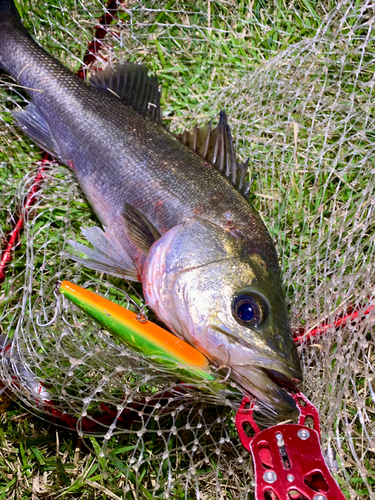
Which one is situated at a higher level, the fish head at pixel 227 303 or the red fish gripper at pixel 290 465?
the fish head at pixel 227 303

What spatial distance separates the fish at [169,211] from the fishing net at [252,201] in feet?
0.73

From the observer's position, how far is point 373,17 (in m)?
3.00

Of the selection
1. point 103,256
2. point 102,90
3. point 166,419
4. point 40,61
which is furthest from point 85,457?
point 40,61

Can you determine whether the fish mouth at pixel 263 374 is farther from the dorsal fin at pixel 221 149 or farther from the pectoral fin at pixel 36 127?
the pectoral fin at pixel 36 127

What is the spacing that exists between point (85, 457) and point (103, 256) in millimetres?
1158

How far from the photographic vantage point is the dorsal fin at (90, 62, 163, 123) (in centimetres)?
310

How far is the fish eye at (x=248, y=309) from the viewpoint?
227 centimetres

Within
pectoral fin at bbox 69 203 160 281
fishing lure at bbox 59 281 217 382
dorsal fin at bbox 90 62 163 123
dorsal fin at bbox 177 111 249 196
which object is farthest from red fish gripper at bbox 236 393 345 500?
dorsal fin at bbox 90 62 163 123

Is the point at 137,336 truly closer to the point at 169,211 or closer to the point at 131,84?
the point at 169,211

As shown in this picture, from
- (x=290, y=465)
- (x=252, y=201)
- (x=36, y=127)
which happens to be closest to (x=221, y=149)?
(x=252, y=201)

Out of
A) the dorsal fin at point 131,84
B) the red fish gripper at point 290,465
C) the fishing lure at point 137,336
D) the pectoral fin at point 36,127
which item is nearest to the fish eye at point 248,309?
the fishing lure at point 137,336

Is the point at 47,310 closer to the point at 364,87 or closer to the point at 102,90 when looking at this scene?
the point at 102,90

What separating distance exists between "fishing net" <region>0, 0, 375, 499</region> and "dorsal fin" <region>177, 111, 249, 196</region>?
30 centimetres

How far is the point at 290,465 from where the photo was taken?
204 cm
